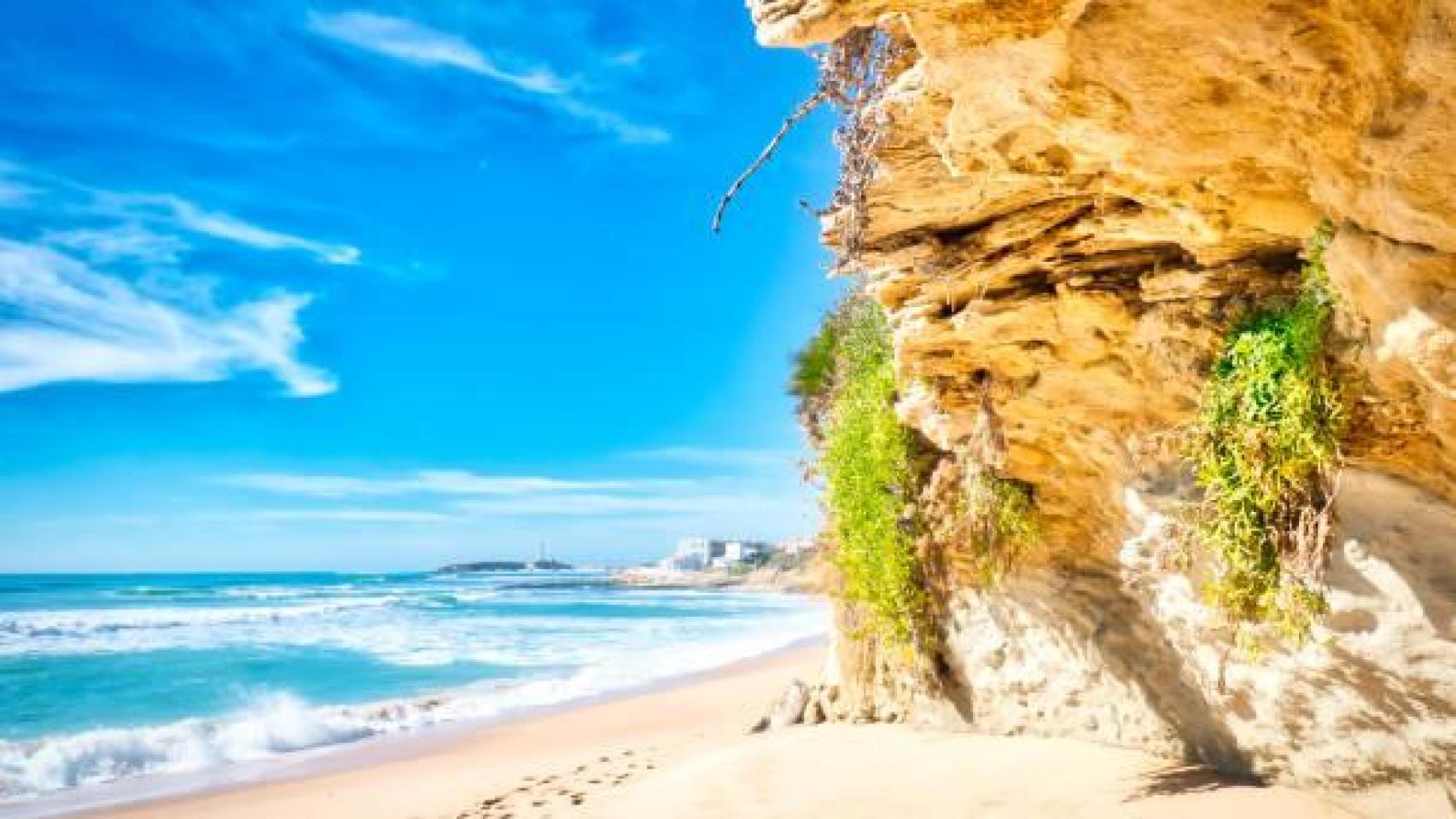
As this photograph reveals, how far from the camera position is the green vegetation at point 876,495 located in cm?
923

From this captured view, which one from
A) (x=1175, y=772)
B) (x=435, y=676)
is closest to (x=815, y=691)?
(x=1175, y=772)

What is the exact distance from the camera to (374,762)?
39.8 feet

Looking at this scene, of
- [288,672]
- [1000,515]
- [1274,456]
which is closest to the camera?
[1274,456]

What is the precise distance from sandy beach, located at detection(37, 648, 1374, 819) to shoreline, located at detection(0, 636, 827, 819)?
2.2 inches

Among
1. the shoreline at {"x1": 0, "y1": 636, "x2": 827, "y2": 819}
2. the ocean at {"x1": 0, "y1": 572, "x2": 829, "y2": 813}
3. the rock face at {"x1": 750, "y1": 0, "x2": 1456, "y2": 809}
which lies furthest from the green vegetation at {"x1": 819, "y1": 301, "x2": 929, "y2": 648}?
the ocean at {"x1": 0, "y1": 572, "x2": 829, "y2": 813}

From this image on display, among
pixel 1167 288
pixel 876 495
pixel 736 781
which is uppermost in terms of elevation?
pixel 1167 288

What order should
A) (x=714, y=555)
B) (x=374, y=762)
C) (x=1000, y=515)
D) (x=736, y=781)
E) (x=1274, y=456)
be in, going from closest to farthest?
(x=1274, y=456)
(x=1000, y=515)
(x=736, y=781)
(x=374, y=762)
(x=714, y=555)

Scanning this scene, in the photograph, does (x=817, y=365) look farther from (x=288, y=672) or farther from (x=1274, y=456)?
(x=288, y=672)

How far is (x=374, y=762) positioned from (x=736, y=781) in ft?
20.4

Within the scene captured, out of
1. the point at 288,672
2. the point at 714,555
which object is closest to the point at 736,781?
the point at 288,672

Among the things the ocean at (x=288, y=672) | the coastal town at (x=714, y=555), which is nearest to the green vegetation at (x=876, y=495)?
the ocean at (x=288, y=672)

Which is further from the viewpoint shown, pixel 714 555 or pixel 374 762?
pixel 714 555

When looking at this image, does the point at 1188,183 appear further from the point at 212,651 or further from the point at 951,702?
the point at 212,651

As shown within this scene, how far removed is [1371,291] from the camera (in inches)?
139
